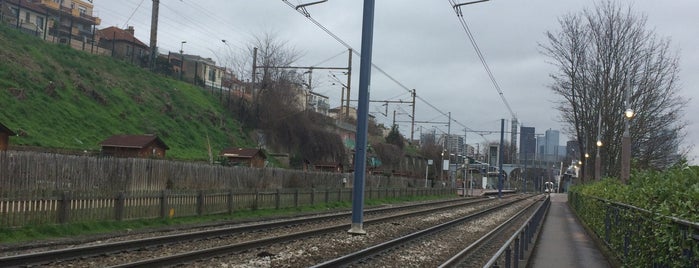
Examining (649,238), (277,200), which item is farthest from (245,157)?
(649,238)

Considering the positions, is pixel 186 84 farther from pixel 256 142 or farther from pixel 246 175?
pixel 246 175

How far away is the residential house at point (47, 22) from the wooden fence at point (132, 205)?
108 feet

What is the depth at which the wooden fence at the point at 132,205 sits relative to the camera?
53.4 feet

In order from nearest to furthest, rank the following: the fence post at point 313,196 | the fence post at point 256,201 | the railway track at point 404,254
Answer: the railway track at point 404,254
the fence post at point 256,201
the fence post at point 313,196

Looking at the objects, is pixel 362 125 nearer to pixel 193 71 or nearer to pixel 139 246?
pixel 139 246

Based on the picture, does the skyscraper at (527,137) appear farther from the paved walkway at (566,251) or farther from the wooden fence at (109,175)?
the paved walkway at (566,251)

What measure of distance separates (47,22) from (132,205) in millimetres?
47098

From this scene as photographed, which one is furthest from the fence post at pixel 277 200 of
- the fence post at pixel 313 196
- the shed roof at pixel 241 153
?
the shed roof at pixel 241 153

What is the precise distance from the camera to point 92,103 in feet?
143

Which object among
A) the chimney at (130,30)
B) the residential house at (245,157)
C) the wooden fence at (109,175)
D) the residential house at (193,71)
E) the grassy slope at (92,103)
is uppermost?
the chimney at (130,30)

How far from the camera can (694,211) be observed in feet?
21.7

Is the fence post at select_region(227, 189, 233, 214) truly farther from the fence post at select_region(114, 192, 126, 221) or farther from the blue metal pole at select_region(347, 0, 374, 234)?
the blue metal pole at select_region(347, 0, 374, 234)

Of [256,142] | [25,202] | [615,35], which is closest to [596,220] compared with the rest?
[25,202]

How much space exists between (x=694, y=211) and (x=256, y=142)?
5312 centimetres
